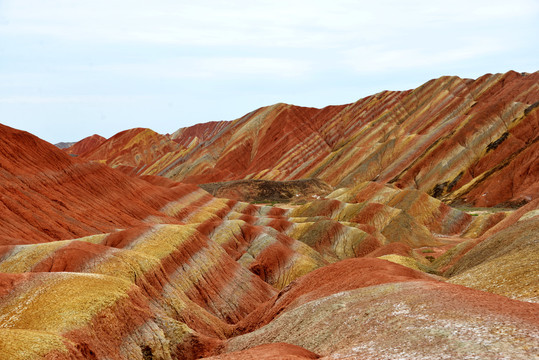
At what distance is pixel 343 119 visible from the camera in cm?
19625

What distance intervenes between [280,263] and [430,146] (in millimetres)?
95281

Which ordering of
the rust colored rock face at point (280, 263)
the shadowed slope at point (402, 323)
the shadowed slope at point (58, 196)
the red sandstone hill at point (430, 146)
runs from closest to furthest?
the shadowed slope at point (402, 323) → the rust colored rock face at point (280, 263) → the shadowed slope at point (58, 196) → the red sandstone hill at point (430, 146)

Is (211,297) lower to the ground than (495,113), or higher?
lower

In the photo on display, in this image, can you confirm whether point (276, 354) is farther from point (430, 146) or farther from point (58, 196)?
point (430, 146)

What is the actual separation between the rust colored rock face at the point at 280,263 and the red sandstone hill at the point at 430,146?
690 mm

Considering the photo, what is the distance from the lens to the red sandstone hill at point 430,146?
375 feet

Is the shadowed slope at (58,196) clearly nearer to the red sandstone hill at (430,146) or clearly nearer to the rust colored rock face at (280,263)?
the rust colored rock face at (280,263)

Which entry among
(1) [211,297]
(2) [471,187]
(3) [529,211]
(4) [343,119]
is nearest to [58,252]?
(1) [211,297]

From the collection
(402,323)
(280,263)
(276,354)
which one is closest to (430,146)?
(280,263)

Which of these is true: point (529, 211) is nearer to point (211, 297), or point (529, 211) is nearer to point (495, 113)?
point (211, 297)

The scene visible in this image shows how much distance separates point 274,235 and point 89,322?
134 ft

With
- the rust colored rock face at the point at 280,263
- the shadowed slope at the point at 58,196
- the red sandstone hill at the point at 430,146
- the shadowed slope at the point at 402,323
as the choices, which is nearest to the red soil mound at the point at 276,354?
the rust colored rock face at the point at 280,263

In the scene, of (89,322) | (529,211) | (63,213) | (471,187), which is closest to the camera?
(89,322)

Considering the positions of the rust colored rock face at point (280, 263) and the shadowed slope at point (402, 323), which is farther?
the rust colored rock face at point (280, 263)
